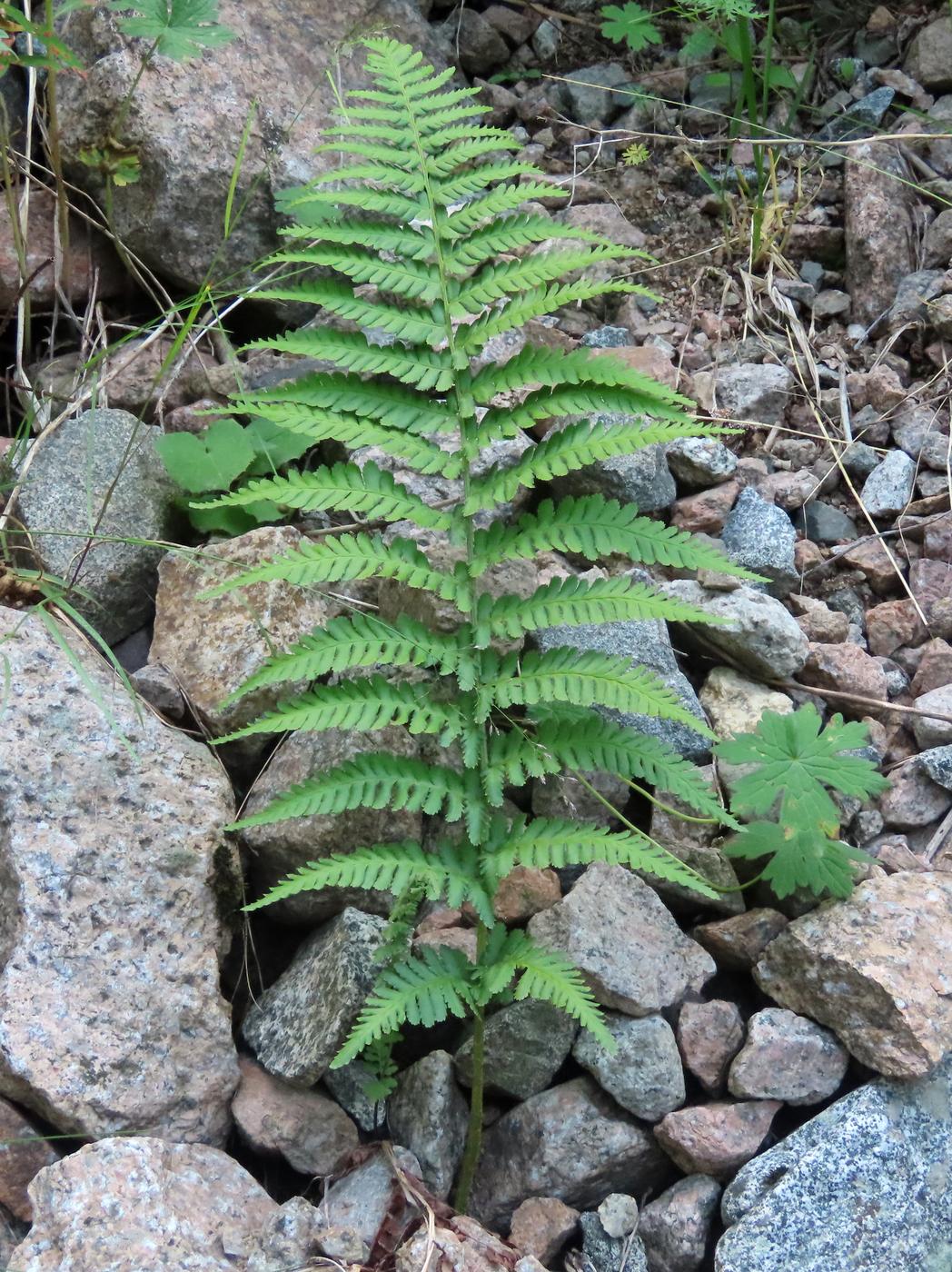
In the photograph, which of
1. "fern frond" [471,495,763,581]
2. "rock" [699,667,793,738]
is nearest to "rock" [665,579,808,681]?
"rock" [699,667,793,738]

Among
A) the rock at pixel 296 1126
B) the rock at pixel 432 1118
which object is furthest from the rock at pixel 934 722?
the rock at pixel 296 1126

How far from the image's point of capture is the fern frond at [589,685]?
220 cm

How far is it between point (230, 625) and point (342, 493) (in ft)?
2.27

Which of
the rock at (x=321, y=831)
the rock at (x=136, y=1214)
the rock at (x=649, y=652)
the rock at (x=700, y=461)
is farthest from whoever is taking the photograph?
the rock at (x=700, y=461)

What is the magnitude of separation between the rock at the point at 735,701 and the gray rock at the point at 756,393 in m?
0.94

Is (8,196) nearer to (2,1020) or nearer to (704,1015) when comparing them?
(2,1020)

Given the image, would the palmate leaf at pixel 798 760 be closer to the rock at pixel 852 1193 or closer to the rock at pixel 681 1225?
the rock at pixel 852 1193

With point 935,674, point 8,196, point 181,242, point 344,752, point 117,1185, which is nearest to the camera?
point 117,1185

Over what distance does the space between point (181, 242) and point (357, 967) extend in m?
2.32

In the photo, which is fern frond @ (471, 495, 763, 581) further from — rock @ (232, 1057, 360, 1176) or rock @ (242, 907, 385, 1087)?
rock @ (232, 1057, 360, 1176)

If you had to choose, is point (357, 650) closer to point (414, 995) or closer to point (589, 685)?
point (589, 685)

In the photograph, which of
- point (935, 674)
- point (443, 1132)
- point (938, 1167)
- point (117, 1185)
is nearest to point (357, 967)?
point (443, 1132)

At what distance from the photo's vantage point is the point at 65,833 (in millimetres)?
2529

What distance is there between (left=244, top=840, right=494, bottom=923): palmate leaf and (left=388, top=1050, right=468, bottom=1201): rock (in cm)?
41
